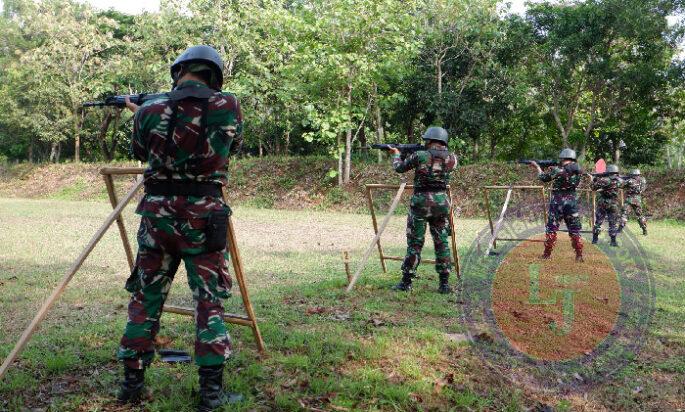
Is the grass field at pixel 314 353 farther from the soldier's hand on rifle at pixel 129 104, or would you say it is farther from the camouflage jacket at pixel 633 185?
the camouflage jacket at pixel 633 185

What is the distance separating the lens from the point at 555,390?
474 cm

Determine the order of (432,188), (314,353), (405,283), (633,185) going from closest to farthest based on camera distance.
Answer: (314,353), (432,188), (405,283), (633,185)

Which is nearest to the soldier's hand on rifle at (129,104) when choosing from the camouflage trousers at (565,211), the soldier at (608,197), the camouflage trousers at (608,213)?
the camouflage trousers at (565,211)

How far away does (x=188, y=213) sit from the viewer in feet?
12.9

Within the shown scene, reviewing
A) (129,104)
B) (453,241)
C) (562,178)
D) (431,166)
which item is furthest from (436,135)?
(129,104)

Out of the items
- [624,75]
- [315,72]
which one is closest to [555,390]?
[315,72]

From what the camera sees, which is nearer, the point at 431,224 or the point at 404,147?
the point at 431,224

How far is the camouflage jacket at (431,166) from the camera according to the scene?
318 inches

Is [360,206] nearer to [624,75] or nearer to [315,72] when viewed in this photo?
[315,72]

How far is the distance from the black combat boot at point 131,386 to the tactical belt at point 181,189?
1302mm

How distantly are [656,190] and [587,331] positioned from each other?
22.7 meters

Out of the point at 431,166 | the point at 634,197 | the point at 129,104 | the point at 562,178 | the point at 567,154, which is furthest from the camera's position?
the point at 634,197

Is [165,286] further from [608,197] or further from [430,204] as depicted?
[608,197]

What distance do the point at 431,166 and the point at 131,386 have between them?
5268 mm
